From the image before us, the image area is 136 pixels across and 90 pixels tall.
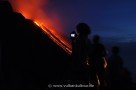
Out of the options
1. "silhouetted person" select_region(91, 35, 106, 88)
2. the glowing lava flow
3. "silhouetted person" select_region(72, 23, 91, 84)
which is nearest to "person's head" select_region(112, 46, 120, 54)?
the glowing lava flow

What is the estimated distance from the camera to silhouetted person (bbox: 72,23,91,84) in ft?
39.7

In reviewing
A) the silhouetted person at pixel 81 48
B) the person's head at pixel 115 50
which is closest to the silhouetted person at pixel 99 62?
the silhouetted person at pixel 81 48

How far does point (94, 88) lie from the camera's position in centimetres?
1275

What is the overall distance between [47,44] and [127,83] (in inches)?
137

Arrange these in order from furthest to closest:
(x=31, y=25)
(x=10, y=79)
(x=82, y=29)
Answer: (x=31, y=25) < (x=10, y=79) < (x=82, y=29)

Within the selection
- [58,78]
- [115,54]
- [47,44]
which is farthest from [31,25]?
[115,54]

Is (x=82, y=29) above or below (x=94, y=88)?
above

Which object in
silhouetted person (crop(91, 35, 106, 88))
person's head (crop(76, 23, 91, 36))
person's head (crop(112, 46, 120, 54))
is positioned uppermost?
person's head (crop(112, 46, 120, 54))

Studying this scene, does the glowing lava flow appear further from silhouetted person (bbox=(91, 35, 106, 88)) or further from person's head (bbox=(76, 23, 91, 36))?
person's head (bbox=(76, 23, 91, 36))

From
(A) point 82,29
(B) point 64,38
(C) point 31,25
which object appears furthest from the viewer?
(B) point 64,38

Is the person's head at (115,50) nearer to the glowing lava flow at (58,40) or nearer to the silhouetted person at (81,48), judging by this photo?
the glowing lava flow at (58,40)

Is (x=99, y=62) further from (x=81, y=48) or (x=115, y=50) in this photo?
(x=115, y=50)

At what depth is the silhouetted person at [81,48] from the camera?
12102 mm

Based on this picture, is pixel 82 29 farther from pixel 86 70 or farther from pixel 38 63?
pixel 38 63
